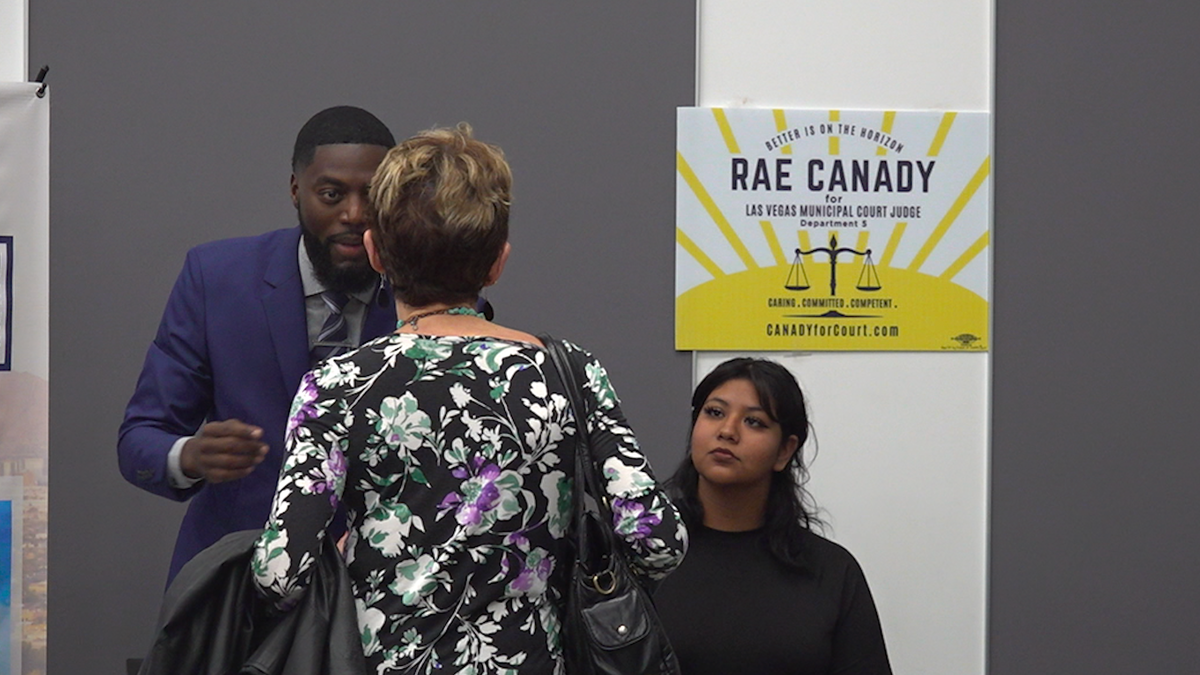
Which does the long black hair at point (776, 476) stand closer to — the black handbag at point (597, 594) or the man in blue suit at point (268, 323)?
the man in blue suit at point (268, 323)

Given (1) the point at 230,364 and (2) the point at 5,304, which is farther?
(2) the point at 5,304

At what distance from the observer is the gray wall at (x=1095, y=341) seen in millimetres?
3975

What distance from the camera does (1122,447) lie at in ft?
13.3

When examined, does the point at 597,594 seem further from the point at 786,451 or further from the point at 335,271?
the point at 786,451

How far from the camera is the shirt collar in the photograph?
94.3 inches

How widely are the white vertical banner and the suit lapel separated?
0.83 metres

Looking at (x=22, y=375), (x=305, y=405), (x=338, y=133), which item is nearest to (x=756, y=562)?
(x=338, y=133)

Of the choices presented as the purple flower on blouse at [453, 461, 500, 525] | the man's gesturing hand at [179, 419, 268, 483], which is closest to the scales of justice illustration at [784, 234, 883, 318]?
the man's gesturing hand at [179, 419, 268, 483]

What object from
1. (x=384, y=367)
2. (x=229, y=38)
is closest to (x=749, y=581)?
(x=384, y=367)

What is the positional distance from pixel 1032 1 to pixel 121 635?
3.19 meters

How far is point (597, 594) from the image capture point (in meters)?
1.75

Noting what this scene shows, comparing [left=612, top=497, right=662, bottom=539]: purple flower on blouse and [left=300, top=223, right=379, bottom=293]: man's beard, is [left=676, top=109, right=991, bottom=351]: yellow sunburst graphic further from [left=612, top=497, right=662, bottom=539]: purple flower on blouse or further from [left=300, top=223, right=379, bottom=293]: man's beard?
[left=612, top=497, right=662, bottom=539]: purple flower on blouse

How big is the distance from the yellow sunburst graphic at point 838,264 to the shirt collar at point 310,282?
157 cm

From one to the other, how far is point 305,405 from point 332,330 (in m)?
0.79
